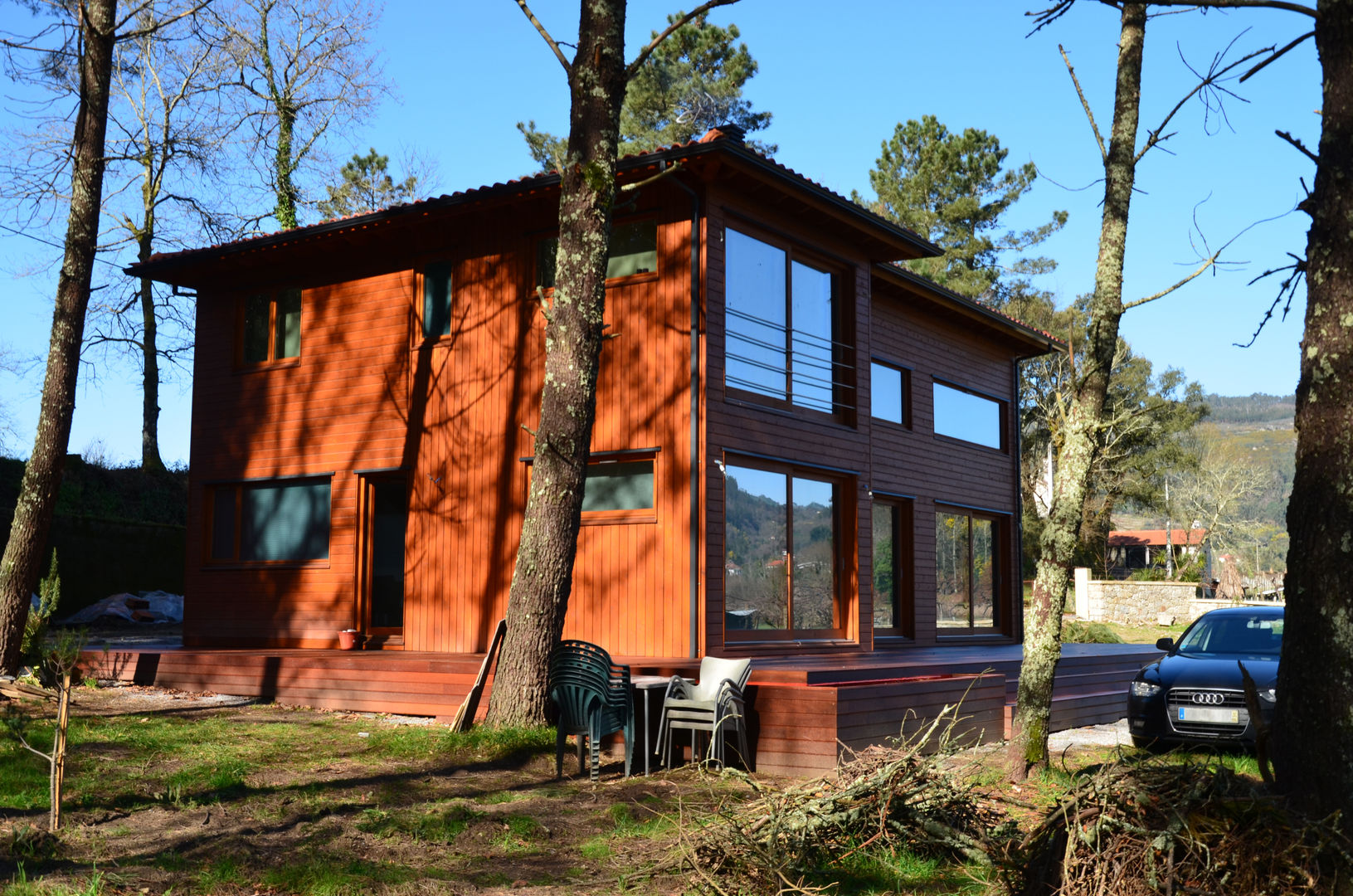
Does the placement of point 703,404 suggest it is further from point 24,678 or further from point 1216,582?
point 1216,582

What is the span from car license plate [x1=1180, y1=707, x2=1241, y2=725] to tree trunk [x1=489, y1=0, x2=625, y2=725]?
5.22 m

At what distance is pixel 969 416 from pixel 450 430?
8958mm

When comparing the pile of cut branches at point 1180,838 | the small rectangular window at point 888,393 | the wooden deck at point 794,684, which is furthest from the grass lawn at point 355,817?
the small rectangular window at point 888,393

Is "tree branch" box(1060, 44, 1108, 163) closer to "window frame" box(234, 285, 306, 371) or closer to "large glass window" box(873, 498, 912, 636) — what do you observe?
"large glass window" box(873, 498, 912, 636)

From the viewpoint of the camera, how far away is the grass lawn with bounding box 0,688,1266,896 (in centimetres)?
481

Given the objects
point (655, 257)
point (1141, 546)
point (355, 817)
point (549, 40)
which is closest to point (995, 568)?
point (655, 257)

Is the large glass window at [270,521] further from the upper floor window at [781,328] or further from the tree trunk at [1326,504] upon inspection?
the tree trunk at [1326,504]

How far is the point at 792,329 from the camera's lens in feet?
40.8

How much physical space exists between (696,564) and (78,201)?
7.42m

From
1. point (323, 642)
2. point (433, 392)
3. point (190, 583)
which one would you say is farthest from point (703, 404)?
A: point (190, 583)

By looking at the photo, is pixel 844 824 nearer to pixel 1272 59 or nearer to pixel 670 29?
pixel 1272 59

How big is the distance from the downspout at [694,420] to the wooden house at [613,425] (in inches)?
1.0

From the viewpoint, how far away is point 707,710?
305 inches

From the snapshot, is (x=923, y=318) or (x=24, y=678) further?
(x=923, y=318)
